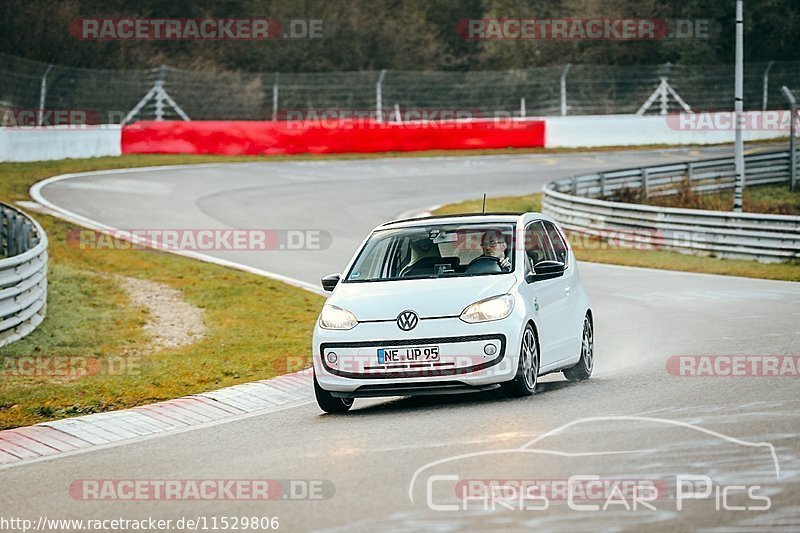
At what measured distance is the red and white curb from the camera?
10.2 meters

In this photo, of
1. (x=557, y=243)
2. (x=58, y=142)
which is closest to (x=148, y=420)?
(x=557, y=243)

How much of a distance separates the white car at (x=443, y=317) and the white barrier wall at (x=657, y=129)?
36.5 m

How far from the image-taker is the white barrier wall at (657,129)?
48.5 meters

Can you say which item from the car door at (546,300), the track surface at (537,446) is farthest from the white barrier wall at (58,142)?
the car door at (546,300)

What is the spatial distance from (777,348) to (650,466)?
5.61m

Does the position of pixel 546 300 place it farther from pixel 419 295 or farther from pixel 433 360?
pixel 433 360

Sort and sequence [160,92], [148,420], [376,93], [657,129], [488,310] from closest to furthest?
[488,310]
[148,420]
[160,92]
[376,93]
[657,129]

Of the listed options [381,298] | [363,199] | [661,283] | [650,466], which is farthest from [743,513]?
[363,199]

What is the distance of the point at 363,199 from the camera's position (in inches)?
1318

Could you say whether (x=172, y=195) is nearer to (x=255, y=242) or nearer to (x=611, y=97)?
(x=255, y=242)

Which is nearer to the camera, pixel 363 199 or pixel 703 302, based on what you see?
pixel 703 302

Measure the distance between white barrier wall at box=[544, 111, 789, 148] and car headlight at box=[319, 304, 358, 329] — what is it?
37.7m

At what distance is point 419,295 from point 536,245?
72.2 inches

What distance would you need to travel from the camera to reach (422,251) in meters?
11.9
